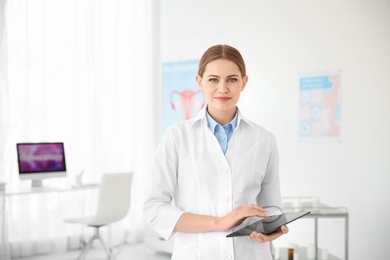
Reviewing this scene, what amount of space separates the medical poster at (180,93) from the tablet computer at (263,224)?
4060mm

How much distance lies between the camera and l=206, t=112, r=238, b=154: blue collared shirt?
4.69 feet

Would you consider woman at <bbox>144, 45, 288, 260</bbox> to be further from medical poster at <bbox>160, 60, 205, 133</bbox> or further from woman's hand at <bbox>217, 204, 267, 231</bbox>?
medical poster at <bbox>160, 60, 205, 133</bbox>

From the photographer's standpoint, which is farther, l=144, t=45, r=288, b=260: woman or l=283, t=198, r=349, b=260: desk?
l=283, t=198, r=349, b=260: desk

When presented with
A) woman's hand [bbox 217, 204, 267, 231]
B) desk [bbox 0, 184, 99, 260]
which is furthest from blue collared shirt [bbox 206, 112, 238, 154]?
desk [bbox 0, 184, 99, 260]

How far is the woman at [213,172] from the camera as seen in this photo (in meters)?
1.33

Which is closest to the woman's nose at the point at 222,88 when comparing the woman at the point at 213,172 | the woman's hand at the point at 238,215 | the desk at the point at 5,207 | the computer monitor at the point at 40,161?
the woman at the point at 213,172

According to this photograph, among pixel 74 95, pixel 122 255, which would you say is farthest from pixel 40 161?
→ pixel 122 255

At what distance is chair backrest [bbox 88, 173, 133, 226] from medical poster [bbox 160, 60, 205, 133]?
124 centimetres

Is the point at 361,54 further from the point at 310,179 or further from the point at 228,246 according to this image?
the point at 228,246

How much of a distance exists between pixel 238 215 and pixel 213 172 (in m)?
0.17

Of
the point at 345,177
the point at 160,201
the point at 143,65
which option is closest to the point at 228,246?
the point at 160,201

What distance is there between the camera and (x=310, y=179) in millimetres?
4613

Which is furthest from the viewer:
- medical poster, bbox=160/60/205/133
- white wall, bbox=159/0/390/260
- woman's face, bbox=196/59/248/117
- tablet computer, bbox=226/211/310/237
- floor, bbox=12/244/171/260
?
medical poster, bbox=160/60/205/133

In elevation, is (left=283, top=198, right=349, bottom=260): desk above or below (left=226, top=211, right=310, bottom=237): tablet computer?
below
